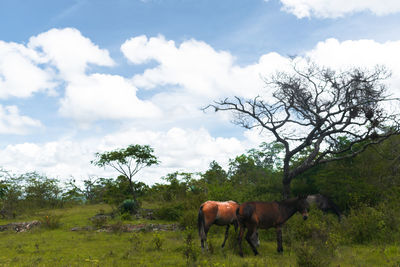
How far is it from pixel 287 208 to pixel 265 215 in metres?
0.89

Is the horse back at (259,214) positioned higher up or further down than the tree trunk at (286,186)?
further down

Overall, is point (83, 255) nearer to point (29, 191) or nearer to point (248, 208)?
point (248, 208)

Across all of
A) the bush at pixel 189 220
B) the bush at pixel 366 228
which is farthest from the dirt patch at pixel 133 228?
the bush at pixel 366 228

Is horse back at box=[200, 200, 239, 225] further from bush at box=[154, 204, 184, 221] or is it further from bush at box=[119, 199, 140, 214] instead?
bush at box=[119, 199, 140, 214]

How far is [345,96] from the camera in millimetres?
21922

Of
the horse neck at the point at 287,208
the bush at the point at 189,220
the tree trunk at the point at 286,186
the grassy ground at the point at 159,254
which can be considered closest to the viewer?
the grassy ground at the point at 159,254

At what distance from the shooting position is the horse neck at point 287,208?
11055mm

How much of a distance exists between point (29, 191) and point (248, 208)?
30372 millimetres

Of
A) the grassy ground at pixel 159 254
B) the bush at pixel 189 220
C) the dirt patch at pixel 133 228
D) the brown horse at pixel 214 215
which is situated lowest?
the grassy ground at pixel 159 254

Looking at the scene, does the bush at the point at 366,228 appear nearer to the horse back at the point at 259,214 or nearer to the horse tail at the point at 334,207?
the horse back at the point at 259,214

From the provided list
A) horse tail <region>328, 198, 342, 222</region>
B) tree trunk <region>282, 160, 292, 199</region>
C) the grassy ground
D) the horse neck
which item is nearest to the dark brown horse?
horse tail <region>328, 198, 342, 222</region>

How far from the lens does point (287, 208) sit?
438 inches

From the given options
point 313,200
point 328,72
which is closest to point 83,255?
point 313,200

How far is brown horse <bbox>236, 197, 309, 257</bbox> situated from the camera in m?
10.4
